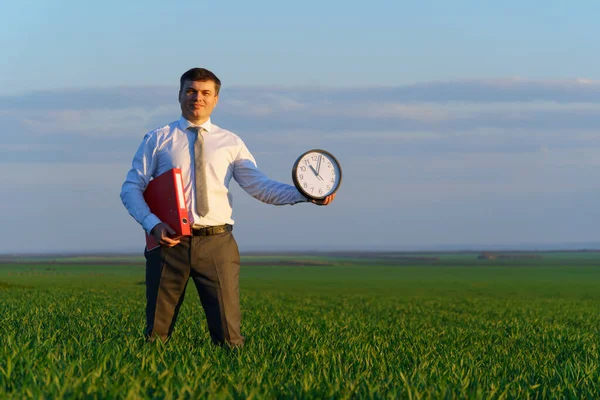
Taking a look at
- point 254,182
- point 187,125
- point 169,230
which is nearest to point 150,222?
point 169,230

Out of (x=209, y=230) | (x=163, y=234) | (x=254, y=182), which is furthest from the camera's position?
(x=254, y=182)

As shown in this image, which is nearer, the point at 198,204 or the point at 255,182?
the point at 198,204

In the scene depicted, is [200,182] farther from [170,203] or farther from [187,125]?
[187,125]

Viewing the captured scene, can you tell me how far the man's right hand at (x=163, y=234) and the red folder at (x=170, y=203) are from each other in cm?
6

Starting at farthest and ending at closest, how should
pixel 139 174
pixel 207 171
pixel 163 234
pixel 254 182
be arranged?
pixel 254 182 → pixel 139 174 → pixel 207 171 → pixel 163 234

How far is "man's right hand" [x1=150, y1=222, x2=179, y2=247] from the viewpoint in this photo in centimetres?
687

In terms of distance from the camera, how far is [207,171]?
23.9 feet

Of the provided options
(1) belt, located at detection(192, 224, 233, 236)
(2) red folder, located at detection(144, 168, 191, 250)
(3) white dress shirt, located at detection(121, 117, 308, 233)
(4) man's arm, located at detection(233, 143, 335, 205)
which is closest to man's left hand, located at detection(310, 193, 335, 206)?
(3) white dress shirt, located at detection(121, 117, 308, 233)

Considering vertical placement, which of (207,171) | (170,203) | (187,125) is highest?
(187,125)

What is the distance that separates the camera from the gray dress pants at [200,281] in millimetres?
7145

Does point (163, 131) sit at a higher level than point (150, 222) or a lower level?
higher

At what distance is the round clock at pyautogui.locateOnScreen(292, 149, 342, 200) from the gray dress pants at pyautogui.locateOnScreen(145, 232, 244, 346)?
1001mm

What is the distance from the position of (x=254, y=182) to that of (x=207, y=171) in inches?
21.8

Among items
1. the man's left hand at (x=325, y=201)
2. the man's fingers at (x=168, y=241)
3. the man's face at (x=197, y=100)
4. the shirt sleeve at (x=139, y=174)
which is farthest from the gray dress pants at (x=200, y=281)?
the man's face at (x=197, y=100)
